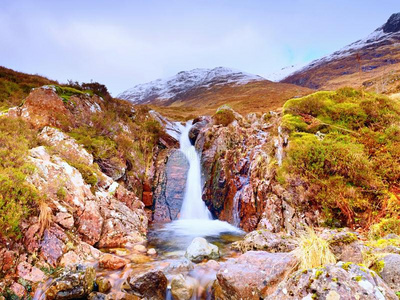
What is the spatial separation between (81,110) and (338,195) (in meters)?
13.9

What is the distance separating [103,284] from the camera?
5.16 m

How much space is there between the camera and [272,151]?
10523 mm

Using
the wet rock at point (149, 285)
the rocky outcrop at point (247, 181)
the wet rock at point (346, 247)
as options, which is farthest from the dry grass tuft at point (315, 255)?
the rocky outcrop at point (247, 181)

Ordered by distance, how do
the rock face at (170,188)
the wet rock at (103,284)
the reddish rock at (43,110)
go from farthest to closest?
the rock face at (170,188), the reddish rock at (43,110), the wet rock at (103,284)

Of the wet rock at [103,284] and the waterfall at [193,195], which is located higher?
the waterfall at [193,195]

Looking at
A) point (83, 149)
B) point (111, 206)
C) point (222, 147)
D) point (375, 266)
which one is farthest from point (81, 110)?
point (375, 266)

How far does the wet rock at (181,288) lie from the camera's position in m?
5.01

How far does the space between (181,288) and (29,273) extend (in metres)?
3.55

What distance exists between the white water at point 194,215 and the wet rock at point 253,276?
4.71 meters

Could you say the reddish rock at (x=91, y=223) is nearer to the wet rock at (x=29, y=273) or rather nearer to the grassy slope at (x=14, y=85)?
the wet rock at (x=29, y=273)

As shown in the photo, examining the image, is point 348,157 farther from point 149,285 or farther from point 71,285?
point 71,285

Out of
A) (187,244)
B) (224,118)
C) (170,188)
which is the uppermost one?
(224,118)

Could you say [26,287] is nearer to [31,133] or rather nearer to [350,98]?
[31,133]

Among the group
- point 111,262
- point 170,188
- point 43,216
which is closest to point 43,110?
point 43,216
